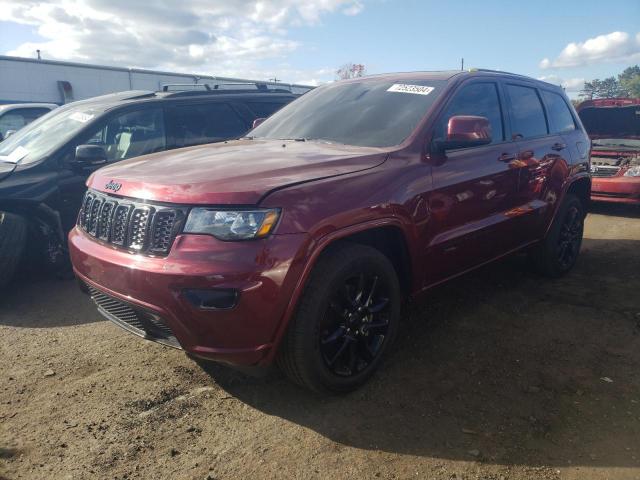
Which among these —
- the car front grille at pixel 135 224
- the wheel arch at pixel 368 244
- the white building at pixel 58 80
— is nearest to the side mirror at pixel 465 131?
the wheel arch at pixel 368 244

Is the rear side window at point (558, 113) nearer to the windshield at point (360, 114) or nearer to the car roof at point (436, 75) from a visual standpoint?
the car roof at point (436, 75)

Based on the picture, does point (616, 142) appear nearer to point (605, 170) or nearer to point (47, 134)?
point (605, 170)

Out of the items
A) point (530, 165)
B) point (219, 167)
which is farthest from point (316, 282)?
point (530, 165)

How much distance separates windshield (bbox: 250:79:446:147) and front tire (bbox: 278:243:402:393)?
0.87 m

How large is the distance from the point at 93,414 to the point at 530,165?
3.57 metres

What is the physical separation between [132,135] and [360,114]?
2.70m

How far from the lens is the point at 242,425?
2.58m

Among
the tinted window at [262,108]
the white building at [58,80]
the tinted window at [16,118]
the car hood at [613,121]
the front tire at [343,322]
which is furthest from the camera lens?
the white building at [58,80]

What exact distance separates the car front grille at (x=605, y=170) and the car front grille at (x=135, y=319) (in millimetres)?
7419

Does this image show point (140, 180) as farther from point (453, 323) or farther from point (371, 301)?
point (453, 323)

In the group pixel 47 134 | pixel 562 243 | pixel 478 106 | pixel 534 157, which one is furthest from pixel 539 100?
pixel 47 134

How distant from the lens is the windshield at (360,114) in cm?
326

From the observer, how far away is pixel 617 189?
→ 24.7 feet

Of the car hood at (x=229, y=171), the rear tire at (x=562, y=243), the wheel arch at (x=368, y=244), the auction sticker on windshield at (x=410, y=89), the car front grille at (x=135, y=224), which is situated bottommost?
the rear tire at (x=562, y=243)
